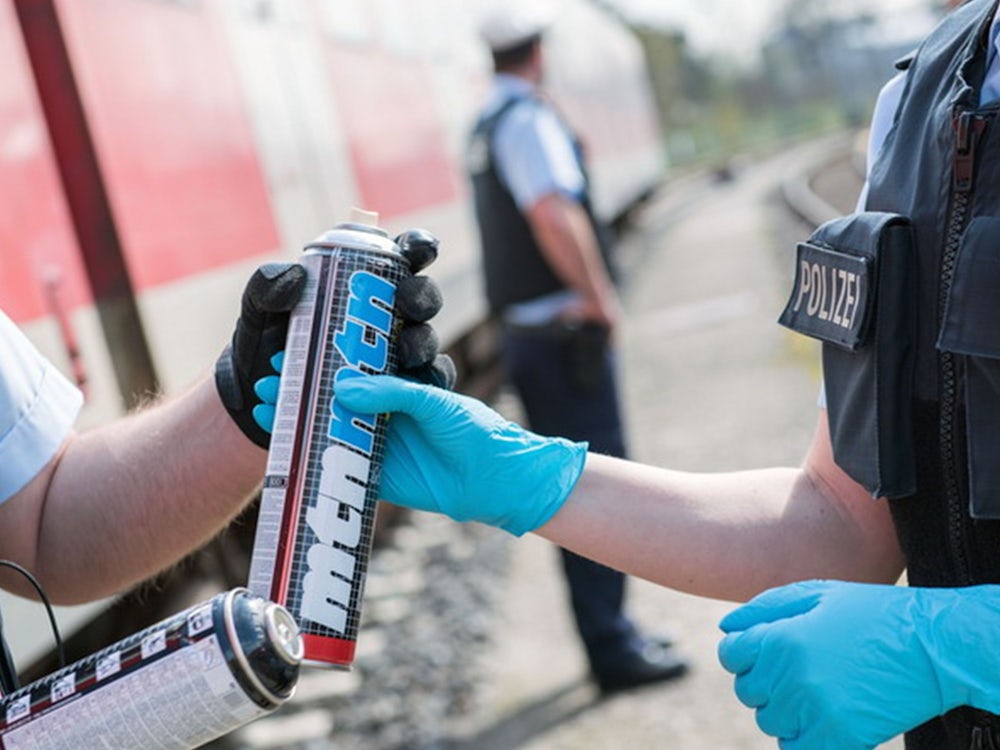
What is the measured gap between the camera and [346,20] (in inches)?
264

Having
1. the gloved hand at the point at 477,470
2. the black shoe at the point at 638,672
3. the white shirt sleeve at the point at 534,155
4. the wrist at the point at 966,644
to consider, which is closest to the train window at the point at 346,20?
the white shirt sleeve at the point at 534,155

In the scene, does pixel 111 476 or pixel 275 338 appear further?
pixel 111 476

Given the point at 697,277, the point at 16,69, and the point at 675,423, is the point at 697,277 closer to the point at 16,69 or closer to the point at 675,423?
the point at 675,423

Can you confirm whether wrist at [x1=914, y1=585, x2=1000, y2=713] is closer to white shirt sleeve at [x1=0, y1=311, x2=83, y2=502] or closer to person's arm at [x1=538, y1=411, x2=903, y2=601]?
person's arm at [x1=538, y1=411, x2=903, y2=601]

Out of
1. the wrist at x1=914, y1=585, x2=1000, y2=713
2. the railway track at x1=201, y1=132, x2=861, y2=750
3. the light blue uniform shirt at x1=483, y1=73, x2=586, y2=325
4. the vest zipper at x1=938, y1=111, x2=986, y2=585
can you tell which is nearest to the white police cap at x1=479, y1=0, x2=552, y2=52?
the light blue uniform shirt at x1=483, y1=73, x2=586, y2=325

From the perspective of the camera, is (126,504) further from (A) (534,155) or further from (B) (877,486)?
(A) (534,155)

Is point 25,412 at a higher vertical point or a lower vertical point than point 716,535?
higher

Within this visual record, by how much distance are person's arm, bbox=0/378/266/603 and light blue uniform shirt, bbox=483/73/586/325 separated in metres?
2.56

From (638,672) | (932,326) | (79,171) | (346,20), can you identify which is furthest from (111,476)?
(346,20)

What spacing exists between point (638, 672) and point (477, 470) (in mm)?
2609

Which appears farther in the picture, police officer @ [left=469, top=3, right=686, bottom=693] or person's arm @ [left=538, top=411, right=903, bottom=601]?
police officer @ [left=469, top=3, right=686, bottom=693]

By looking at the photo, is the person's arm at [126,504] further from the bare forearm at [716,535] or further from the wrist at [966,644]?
the wrist at [966,644]

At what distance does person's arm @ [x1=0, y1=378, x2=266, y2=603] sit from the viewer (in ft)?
6.59

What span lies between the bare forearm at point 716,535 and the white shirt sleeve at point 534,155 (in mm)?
2695
